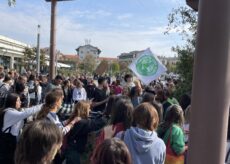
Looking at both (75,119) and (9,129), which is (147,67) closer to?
(75,119)

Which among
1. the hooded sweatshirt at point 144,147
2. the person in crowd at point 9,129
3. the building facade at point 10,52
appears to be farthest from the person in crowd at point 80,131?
the building facade at point 10,52

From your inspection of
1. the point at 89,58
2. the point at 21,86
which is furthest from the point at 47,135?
the point at 89,58

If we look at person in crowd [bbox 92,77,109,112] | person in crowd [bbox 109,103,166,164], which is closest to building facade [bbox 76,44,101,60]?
person in crowd [bbox 92,77,109,112]

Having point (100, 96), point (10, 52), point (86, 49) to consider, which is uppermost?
point (86, 49)

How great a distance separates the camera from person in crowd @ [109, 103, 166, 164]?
356cm

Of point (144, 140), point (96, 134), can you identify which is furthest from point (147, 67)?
point (144, 140)

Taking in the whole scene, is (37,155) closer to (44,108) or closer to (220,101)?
(220,101)

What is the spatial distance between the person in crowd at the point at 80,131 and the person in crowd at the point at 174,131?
1.07 meters

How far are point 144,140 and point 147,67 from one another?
6999mm

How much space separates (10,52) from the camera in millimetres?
44281

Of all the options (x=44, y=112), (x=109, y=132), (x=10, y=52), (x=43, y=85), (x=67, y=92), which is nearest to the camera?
(x=109, y=132)

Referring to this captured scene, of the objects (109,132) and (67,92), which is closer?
(109,132)

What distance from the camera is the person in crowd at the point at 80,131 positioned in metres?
5.09

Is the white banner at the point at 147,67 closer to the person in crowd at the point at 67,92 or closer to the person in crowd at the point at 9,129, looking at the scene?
the person in crowd at the point at 67,92
